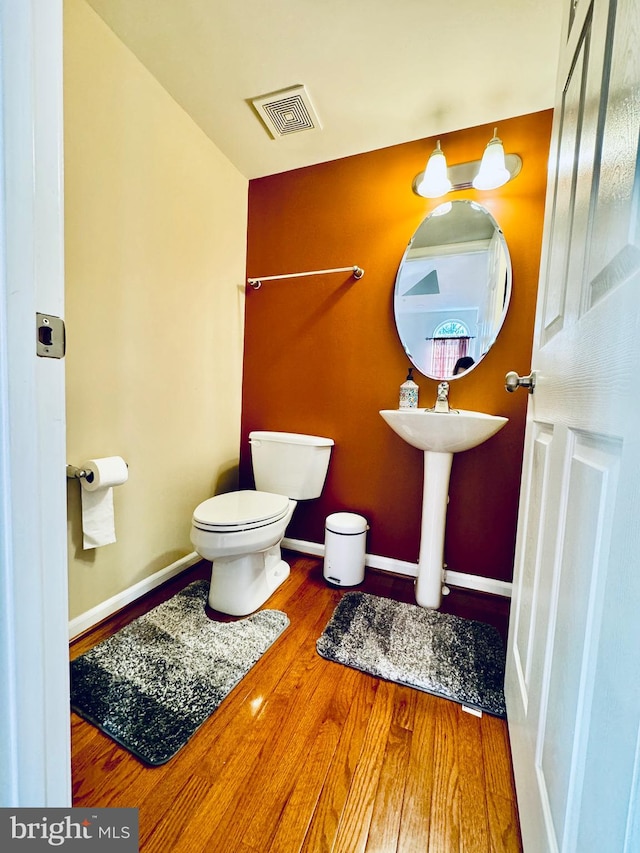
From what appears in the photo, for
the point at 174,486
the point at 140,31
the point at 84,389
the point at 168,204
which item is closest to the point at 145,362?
the point at 84,389

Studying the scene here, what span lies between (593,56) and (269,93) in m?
1.28

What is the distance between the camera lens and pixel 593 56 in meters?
0.57

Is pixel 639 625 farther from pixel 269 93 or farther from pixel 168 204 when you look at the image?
pixel 269 93

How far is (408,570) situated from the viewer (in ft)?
5.51

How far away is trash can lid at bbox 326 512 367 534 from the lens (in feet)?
5.05

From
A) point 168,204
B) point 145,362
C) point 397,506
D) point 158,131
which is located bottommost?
point 397,506

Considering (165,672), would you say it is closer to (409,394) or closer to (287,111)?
(409,394)

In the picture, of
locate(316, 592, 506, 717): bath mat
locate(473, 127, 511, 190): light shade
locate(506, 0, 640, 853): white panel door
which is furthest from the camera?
locate(473, 127, 511, 190): light shade

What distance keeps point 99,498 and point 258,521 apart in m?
0.57

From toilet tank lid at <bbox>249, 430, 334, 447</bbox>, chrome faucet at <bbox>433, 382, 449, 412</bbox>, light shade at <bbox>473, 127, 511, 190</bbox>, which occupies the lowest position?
toilet tank lid at <bbox>249, 430, 334, 447</bbox>

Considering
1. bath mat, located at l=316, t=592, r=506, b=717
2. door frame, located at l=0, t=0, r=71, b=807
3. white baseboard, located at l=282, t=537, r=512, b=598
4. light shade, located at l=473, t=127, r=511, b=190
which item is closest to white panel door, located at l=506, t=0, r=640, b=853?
bath mat, located at l=316, t=592, r=506, b=717

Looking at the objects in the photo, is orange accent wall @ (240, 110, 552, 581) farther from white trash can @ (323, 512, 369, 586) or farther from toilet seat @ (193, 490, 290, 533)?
toilet seat @ (193, 490, 290, 533)

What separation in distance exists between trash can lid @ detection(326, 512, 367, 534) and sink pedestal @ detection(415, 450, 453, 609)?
0.29m

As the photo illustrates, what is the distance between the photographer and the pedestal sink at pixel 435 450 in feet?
4.09
